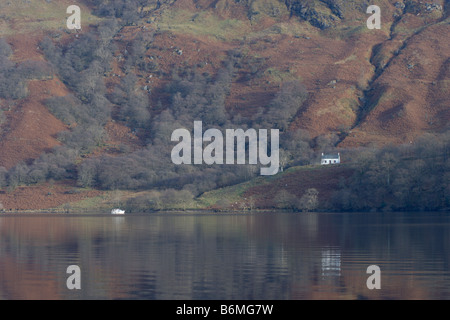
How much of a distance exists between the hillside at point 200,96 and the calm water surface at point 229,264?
62824 mm

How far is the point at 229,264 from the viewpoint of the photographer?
3928 centimetres

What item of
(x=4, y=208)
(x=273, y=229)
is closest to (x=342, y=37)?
(x=4, y=208)

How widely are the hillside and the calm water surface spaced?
62.8m

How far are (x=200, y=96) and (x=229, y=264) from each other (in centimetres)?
14065

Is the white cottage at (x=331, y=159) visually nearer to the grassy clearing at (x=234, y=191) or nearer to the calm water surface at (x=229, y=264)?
the grassy clearing at (x=234, y=191)

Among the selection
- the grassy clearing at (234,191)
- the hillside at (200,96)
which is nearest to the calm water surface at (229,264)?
the grassy clearing at (234,191)

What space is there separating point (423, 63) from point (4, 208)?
359 feet

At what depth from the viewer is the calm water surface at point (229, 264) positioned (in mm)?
30328

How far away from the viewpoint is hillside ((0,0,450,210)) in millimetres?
136375

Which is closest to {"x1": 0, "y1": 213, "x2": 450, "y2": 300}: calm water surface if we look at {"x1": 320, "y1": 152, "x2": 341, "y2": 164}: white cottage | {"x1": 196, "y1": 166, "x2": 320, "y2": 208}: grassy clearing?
{"x1": 196, "y1": 166, "x2": 320, "y2": 208}: grassy clearing

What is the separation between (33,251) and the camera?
4700 centimetres

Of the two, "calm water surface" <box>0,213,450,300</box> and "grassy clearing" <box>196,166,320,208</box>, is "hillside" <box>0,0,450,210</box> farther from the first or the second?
"calm water surface" <box>0,213,450,300</box>

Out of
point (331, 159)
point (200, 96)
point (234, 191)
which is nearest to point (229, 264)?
point (234, 191)

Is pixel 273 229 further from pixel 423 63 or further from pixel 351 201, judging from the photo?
pixel 423 63
